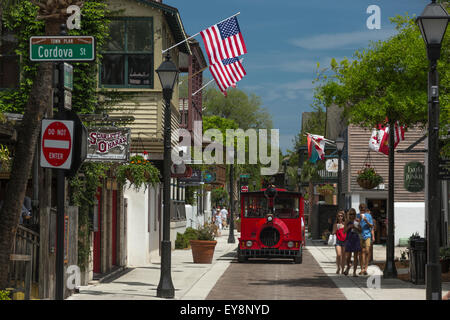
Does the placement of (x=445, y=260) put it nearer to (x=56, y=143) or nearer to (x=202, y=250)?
(x=202, y=250)

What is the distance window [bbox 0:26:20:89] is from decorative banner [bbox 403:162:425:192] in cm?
1417

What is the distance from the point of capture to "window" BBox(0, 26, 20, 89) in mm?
24094

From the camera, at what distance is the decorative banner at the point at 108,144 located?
1791 centimetres

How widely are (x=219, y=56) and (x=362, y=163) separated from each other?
17.0 m

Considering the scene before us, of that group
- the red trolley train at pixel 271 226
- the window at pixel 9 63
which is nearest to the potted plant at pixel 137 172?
the window at pixel 9 63

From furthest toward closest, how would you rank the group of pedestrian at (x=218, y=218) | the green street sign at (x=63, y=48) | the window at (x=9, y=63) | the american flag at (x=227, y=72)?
the group of pedestrian at (x=218, y=218) → the american flag at (x=227, y=72) → the window at (x=9, y=63) → the green street sign at (x=63, y=48)

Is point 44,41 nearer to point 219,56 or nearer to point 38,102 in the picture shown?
point 38,102

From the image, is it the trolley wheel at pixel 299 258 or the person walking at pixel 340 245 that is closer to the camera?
the person walking at pixel 340 245

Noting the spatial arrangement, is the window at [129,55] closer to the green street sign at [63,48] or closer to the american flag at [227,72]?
the american flag at [227,72]

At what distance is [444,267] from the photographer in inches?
797

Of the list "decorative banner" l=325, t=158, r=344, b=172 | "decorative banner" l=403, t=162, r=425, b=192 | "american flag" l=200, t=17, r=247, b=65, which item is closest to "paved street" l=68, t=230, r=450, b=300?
"decorative banner" l=403, t=162, r=425, b=192

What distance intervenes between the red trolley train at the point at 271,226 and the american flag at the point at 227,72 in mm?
5202

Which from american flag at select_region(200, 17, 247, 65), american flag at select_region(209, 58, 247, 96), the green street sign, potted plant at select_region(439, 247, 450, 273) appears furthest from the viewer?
american flag at select_region(209, 58, 247, 96)

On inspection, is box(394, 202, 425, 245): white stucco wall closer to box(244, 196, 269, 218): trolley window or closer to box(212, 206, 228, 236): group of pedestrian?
box(244, 196, 269, 218): trolley window
